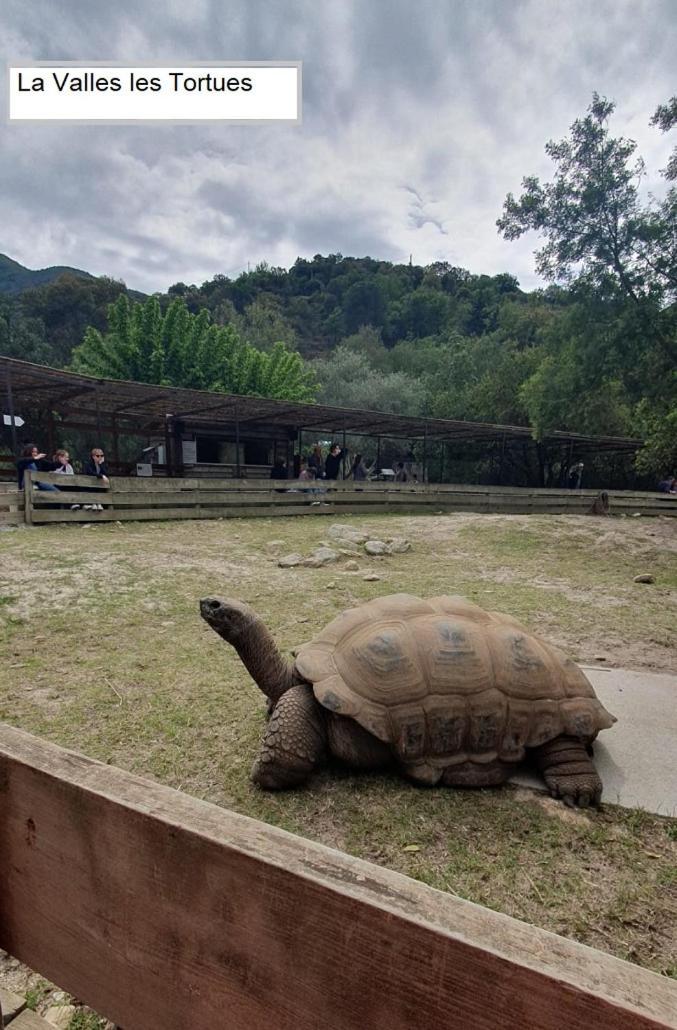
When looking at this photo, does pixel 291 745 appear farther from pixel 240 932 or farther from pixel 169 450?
pixel 169 450

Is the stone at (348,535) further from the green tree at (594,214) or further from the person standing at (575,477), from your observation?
the person standing at (575,477)

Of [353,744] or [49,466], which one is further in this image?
[49,466]

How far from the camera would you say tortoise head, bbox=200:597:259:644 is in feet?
7.98

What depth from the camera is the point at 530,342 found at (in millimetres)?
40062

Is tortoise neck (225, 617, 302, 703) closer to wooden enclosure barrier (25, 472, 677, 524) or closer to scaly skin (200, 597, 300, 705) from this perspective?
scaly skin (200, 597, 300, 705)

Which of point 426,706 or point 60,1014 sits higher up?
point 426,706

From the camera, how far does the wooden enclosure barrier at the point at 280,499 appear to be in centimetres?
1030

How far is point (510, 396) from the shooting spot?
95.3 feet

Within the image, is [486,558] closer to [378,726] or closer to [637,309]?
[378,726]

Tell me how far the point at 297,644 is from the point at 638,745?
2.52 meters

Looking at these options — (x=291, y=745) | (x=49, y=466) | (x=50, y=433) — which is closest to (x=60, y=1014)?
(x=291, y=745)

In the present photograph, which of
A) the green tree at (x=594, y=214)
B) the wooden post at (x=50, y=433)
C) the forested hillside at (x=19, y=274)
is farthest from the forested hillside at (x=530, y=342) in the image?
the forested hillside at (x=19, y=274)

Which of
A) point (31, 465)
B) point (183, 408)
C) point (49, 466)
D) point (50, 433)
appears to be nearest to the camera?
point (31, 465)

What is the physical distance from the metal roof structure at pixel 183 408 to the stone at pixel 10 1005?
13025 mm
